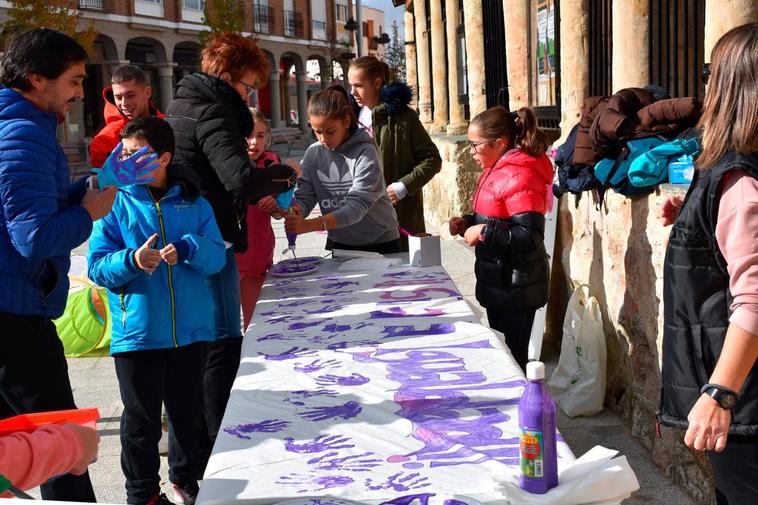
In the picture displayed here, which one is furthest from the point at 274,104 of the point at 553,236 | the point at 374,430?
the point at 374,430

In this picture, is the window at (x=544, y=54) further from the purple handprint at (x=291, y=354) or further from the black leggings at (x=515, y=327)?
the purple handprint at (x=291, y=354)

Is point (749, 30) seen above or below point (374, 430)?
above

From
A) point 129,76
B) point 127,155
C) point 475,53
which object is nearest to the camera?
point 127,155

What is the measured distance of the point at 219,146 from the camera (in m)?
3.64

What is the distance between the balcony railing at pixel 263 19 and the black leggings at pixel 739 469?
140ft

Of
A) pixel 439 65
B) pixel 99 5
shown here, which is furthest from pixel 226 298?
pixel 99 5

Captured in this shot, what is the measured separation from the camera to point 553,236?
215 inches

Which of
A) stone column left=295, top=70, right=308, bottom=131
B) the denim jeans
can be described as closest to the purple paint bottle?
the denim jeans

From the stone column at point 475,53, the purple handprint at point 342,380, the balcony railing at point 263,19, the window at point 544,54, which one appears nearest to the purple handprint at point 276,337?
the purple handprint at point 342,380

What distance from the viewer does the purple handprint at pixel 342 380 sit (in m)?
2.71

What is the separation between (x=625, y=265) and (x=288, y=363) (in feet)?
6.65

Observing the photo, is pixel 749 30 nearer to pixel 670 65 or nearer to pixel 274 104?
pixel 670 65

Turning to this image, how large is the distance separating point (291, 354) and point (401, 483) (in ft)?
3.81

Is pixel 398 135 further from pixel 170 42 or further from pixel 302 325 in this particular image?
pixel 170 42
